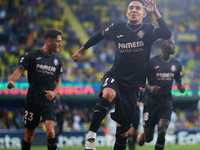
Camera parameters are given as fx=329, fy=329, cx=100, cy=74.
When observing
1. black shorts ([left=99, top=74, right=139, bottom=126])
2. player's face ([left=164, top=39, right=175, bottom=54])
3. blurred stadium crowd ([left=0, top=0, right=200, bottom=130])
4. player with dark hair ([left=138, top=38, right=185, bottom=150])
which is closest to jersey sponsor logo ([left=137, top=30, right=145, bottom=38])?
black shorts ([left=99, top=74, right=139, bottom=126])

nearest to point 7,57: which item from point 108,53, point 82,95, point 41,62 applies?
→ point 82,95

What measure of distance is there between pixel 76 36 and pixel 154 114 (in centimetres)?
1592

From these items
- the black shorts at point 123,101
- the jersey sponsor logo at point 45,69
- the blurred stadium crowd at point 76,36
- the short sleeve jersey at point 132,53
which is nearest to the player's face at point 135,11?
the short sleeve jersey at point 132,53

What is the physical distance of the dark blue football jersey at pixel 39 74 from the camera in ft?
22.0

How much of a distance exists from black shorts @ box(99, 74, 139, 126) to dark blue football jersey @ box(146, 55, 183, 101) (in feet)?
6.69

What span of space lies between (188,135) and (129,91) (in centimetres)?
1065

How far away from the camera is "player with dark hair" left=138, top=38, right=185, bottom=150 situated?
7637 millimetres

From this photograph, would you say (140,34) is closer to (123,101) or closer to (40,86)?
(123,101)

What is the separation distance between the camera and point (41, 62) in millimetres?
6836

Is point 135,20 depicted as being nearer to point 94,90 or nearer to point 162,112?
point 162,112

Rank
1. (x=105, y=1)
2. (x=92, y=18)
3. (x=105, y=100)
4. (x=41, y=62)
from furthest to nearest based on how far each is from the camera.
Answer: (x=105, y=1) → (x=92, y=18) → (x=41, y=62) → (x=105, y=100)

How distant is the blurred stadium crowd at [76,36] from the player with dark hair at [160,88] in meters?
9.79

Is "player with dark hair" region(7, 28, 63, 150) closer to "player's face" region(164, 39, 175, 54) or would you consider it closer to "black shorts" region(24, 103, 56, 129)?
"black shorts" region(24, 103, 56, 129)

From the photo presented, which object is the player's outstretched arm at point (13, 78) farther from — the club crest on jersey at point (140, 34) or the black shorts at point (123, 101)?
the club crest on jersey at point (140, 34)
